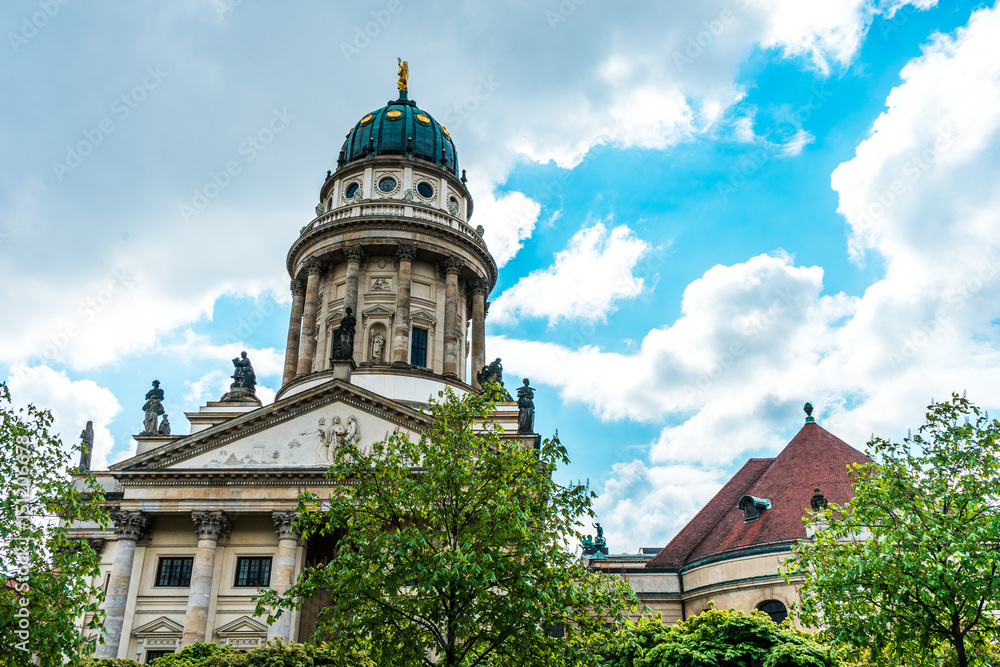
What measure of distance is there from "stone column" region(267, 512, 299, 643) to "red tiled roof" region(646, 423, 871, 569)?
673 inches

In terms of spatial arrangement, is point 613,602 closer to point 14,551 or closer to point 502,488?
point 502,488

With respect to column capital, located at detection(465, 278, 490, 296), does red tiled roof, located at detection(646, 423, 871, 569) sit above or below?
below

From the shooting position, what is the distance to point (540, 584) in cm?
1695

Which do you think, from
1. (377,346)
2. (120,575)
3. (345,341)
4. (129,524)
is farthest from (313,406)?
(377,346)

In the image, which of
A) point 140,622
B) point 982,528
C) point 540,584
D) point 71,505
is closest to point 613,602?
point 540,584

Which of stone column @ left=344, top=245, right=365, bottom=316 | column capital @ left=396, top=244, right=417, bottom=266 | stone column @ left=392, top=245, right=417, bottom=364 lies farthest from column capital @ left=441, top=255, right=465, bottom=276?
stone column @ left=344, top=245, right=365, bottom=316

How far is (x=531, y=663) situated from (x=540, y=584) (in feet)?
5.64

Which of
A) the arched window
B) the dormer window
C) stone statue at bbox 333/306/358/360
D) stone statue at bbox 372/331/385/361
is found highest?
stone statue at bbox 372/331/385/361

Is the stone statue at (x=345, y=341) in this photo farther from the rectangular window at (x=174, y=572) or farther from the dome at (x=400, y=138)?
the dome at (x=400, y=138)

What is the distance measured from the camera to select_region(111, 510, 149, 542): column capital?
1342 inches

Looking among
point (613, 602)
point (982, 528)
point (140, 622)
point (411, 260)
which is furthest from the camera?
point (411, 260)

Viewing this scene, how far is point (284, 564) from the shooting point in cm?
3316

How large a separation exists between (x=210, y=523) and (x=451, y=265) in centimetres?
2279

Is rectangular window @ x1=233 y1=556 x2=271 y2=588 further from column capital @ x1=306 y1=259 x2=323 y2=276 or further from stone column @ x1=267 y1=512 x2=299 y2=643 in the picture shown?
column capital @ x1=306 y1=259 x2=323 y2=276
